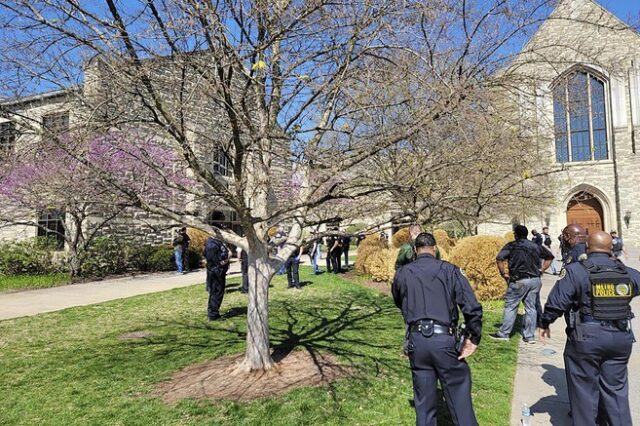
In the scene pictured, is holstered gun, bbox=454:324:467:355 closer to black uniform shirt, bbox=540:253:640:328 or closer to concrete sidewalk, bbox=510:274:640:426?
black uniform shirt, bbox=540:253:640:328

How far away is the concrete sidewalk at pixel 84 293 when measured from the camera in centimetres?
Answer: 1019

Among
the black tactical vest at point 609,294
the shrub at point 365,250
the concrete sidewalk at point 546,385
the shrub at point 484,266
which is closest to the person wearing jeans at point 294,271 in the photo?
the shrub at point 365,250

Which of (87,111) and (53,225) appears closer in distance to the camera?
(87,111)

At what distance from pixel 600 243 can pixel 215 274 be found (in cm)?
642

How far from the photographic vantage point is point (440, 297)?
324cm

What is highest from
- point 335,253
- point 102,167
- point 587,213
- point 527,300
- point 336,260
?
point 587,213

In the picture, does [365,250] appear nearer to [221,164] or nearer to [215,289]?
[215,289]

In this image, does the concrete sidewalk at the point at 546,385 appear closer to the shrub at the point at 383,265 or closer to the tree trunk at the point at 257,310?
the tree trunk at the point at 257,310

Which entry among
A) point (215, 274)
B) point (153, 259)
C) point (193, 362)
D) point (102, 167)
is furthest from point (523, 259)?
point (153, 259)

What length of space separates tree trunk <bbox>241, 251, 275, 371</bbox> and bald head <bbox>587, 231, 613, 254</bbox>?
3243mm

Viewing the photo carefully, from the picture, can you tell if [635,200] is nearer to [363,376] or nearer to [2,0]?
[363,376]

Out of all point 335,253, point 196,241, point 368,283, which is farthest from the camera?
point 196,241

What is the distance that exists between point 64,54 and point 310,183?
8.75 feet

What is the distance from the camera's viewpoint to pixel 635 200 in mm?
26562
